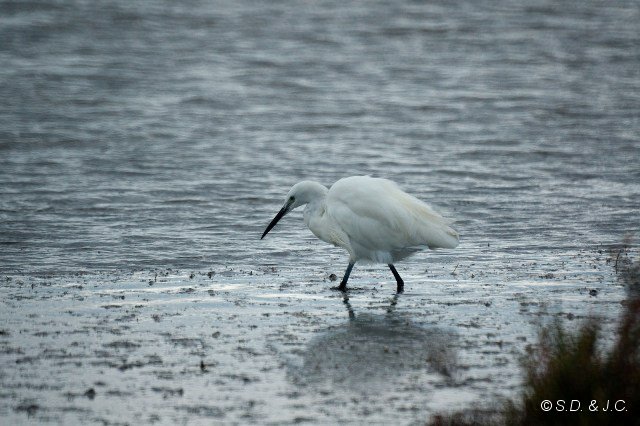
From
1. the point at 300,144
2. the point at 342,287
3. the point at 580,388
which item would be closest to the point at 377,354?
the point at 580,388

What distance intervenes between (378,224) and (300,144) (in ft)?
24.8

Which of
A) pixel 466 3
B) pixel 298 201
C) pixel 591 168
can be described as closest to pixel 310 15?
pixel 466 3

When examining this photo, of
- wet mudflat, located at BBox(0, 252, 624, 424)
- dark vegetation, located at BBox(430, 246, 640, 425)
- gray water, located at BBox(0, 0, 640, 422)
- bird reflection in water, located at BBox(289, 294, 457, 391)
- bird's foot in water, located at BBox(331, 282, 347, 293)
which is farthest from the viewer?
gray water, located at BBox(0, 0, 640, 422)

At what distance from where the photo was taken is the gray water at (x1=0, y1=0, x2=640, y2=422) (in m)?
8.07

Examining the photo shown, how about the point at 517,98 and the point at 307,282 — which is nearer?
the point at 307,282

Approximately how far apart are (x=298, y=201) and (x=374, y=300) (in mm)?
1424

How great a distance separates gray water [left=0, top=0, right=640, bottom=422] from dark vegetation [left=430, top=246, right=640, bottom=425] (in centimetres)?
50

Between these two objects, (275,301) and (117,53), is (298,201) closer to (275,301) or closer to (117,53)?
(275,301)

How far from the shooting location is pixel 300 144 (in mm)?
15359

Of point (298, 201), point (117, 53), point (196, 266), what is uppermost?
point (298, 201)

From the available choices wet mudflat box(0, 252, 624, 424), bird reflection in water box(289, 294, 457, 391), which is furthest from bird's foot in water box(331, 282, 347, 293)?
bird reflection in water box(289, 294, 457, 391)

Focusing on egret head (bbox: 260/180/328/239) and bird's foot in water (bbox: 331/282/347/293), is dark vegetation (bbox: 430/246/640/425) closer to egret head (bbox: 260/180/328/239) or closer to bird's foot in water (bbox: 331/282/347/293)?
bird's foot in water (bbox: 331/282/347/293)

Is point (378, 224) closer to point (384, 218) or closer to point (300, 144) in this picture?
point (384, 218)

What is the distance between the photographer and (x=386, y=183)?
830cm
